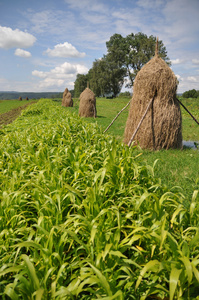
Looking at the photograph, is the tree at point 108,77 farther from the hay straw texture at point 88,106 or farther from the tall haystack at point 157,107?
the tall haystack at point 157,107

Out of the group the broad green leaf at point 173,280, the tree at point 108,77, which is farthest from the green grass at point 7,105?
the broad green leaf at point 173,280

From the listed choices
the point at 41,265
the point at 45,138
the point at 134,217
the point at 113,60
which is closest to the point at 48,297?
the point at 41,265

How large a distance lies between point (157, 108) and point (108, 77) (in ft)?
159

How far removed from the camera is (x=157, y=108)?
6.59 meters

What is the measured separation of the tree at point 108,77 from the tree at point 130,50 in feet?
4.47

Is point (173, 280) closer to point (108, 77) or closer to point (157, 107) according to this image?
point (157, 107)

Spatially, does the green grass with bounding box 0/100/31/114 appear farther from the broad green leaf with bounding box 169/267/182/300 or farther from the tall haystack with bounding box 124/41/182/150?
the broad green leaf with bounding box 169/267/182/300

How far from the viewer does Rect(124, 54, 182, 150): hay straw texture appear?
6.55 metres

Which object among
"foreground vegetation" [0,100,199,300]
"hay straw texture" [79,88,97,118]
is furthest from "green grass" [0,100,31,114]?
"foreground vegetation" [0,100,199,300]

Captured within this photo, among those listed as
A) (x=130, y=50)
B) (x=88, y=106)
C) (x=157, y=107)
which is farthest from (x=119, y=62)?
(x=157, y=107)

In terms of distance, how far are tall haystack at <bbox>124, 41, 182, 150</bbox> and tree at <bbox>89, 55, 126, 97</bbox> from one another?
47550mm

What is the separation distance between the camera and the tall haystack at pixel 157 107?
6.55 m

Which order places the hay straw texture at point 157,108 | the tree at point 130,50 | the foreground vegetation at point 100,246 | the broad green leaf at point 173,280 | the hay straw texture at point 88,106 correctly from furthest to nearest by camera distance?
the tree at point 130,50 → the hay straw texture at point 88,106 → the hay straw texture at point 157,108 → the foreground vegetation at point 100,246 → the broad green leaf at point 173,280

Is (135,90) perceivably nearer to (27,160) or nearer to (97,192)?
(27,160)
